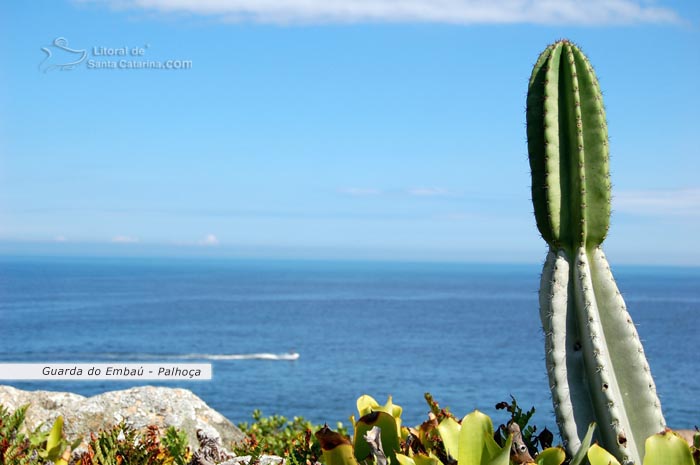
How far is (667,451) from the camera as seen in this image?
9.91 ft

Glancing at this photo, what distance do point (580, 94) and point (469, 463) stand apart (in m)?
2.36

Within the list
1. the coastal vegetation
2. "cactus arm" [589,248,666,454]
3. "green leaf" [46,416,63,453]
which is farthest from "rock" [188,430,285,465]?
"cactus arm" [589,248,666,454]

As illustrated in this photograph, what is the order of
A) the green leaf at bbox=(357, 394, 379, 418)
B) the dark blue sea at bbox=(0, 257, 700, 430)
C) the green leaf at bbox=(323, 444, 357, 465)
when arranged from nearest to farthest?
1. the green leaf at bbox=(323, 444, 357, 465)
2. the green leaf at bbox=(357, 394, 379, 418)
3. the dark blue sea at bbox=(0, 257, 700, 430)

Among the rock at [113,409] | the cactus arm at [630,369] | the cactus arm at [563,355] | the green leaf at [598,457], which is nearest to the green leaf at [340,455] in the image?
the green leaf at [598,457]

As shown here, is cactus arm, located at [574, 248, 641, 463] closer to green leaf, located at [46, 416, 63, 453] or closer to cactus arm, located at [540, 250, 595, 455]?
cactus arm, located at [540, 250, 595, 455]

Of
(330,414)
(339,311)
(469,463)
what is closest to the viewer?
(469,463)

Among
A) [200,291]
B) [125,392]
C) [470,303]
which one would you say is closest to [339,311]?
[470,303]

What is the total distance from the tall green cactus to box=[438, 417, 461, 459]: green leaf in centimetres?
92

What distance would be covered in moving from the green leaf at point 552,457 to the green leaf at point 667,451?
32 cm

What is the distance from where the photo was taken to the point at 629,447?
4.02 metres

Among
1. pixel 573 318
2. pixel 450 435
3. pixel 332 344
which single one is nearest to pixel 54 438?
pixel 450 435

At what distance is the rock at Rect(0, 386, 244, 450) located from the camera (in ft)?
18.4

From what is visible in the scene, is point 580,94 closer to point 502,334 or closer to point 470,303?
point 502,334

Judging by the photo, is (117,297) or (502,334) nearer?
(502,334)
